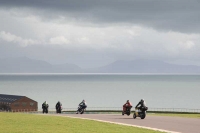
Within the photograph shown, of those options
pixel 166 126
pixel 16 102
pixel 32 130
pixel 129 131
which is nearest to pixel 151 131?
pixel 129 131

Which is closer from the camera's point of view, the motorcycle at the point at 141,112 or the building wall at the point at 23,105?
the motorcycle at the point at 141,112

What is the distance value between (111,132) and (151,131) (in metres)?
2.91

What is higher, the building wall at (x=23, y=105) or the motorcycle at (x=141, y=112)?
the building wall at (x=23, y=105)

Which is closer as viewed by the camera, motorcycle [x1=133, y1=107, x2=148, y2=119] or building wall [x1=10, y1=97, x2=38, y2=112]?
motorcycle [x1=133, y1=107, x2=148, y2=119]

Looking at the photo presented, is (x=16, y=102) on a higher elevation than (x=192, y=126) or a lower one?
higher

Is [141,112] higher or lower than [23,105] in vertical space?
Result: lower

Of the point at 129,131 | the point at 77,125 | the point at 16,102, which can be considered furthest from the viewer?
the point at 16,102

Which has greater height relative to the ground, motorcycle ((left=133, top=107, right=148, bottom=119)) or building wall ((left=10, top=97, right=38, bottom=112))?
building wall ((left=10, top=97, right=38, bottom=112))

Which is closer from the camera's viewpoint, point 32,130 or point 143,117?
point 32,130

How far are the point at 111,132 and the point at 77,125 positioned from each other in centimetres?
375

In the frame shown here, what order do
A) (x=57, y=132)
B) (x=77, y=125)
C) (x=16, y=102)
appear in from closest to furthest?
1. (x=57, y=132)
2. (x=77, y=125)
3. (x=16, y=102)

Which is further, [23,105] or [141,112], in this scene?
[23,105]

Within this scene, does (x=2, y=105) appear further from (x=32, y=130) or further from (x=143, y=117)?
(x=32, y=130)

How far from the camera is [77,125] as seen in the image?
25.5m
